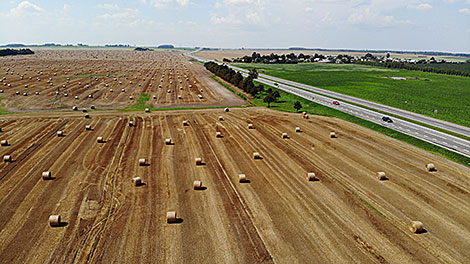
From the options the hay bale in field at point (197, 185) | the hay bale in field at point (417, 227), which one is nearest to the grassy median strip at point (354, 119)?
the hay bale in field at point (417, 227)

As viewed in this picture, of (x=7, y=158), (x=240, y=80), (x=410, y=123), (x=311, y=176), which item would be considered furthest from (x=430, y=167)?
(x=240, y=80)

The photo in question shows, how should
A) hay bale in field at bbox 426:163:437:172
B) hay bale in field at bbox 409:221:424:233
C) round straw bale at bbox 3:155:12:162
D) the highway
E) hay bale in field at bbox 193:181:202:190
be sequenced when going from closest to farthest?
hay bale in field at bbox 409:221:424:233, hay bale in field at bbox 193:181:202:190, round straw bale at bbox 3:155:12:162, hay bale in field at bbox 426:163:437:172, the highway

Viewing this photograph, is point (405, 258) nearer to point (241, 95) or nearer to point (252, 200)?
point (252, 200)

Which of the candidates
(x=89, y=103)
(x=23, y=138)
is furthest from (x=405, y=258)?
(x=89, y=103)

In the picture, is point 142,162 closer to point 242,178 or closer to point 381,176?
point 242,178

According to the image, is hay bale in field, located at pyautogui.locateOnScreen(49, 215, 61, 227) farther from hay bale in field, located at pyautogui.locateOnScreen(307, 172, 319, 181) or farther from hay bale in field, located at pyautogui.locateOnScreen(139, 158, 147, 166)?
hay bale in field, located at pyautogui.locateOnScreen(307, 172, 319, 181)

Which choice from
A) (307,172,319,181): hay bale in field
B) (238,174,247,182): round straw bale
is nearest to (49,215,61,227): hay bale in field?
(238,174,247,182): round straw bale

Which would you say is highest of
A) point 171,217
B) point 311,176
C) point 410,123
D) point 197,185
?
point 410,123
